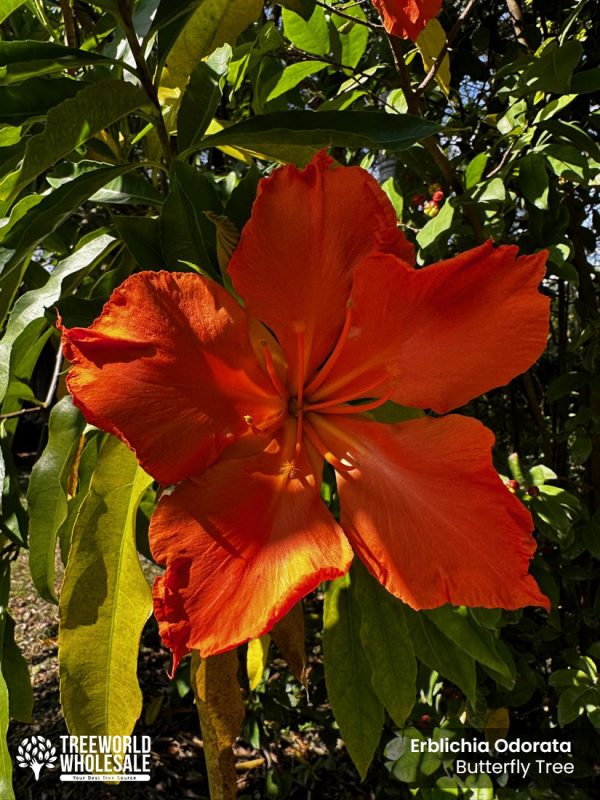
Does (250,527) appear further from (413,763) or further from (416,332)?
(413,763)

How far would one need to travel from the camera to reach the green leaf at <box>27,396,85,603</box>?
33.1 inches

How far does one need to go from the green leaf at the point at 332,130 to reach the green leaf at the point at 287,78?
1.85 ft

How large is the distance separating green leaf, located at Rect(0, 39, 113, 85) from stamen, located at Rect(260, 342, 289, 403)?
1.29 ft

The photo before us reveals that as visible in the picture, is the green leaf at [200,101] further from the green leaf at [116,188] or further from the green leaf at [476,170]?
the green leaf at [476,170]

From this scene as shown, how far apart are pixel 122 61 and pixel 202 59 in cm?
18

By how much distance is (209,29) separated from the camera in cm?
93

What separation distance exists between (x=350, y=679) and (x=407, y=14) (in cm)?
89

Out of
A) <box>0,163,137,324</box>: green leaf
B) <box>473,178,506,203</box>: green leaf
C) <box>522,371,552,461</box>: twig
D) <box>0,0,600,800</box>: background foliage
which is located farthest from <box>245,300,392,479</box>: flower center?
<box>522,371,552,461</box>: twig

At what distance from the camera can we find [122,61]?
81cm

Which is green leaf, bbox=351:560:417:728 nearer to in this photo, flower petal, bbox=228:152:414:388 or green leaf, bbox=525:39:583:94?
flower petal, bbox=228:152:414:388

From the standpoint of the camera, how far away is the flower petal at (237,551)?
58 cm

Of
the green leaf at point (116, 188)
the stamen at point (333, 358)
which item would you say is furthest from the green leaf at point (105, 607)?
the green leaf at point (116, 188)

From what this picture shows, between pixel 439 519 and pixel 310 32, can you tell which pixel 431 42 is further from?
pixel 439 519

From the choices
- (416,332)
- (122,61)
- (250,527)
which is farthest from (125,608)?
(122,61)
